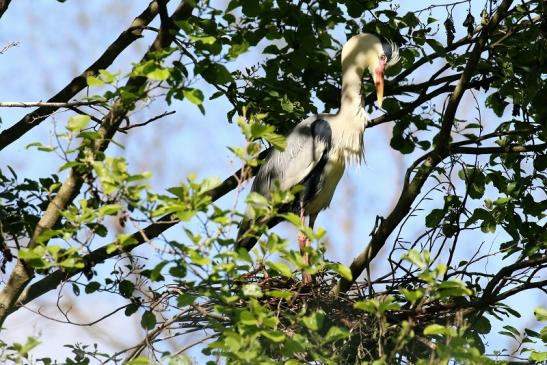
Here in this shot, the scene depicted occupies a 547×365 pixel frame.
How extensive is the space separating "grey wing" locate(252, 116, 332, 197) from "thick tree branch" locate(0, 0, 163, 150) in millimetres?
1184

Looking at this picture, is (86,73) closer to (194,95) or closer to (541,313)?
(194,95)

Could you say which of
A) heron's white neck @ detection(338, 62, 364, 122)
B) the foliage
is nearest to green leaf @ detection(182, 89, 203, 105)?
the foliage

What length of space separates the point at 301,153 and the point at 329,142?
183mm

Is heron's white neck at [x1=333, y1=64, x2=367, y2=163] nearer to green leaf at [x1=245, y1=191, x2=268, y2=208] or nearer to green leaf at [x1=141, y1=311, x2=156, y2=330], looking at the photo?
green leaf at [x1=141, y1=311, x2=156, y2=330]

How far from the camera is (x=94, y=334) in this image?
9.16 metres

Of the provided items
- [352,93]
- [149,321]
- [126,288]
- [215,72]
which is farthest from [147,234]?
[352,93]

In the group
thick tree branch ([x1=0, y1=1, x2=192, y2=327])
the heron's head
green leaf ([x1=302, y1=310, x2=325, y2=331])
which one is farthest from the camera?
the heron's head

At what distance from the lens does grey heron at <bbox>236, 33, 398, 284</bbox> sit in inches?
247

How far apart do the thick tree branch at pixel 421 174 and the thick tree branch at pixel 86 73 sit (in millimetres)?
1500

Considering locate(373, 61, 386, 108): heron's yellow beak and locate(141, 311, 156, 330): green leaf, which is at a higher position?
locate(373, 61, 386, 108): heron's yellow beak

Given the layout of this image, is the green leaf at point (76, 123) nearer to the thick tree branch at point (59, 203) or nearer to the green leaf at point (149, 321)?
the thick tree branch at point (59, 203)

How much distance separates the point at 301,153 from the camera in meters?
6.37

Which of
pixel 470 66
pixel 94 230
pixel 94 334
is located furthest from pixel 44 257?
pixel 94 334

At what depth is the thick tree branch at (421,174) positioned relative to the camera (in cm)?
506
